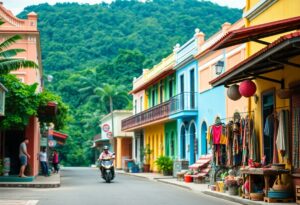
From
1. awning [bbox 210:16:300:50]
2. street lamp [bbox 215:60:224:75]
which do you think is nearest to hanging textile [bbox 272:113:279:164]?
awning [bbox 210:16:300:50]

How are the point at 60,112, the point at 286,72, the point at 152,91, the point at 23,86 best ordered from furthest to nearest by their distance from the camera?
the point at 152,91 → the point at 60,112 → the point at 23,86 → the point at 286,72

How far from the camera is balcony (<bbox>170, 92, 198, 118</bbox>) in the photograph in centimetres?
3203

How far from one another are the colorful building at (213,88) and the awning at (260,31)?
1066 centimetres

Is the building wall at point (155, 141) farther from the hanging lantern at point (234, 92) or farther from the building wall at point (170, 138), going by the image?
the hanging lantern at point (234, 92)

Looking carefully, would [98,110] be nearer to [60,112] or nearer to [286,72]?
[60,112]

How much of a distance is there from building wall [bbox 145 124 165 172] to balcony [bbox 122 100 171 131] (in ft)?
3.43

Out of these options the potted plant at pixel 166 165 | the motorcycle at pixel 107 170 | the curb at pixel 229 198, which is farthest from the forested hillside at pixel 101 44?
the curb at pixel 229 198

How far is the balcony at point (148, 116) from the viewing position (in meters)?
36.0

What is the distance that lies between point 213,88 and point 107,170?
6.57 m

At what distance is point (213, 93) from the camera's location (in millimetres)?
28844

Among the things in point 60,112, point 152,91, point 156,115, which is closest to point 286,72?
point 60,112

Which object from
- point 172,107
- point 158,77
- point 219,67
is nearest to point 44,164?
point 172,107

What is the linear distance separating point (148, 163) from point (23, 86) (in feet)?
73.8

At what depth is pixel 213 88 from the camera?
28.0m
